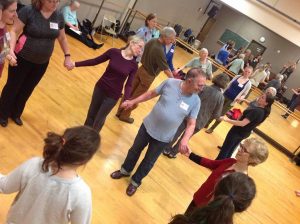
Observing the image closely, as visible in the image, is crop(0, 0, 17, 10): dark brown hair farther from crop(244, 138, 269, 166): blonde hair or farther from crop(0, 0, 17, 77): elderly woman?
crop(244, 138, 269, 166): blonde hair

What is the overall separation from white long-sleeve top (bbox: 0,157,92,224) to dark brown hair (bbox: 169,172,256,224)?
1.54 ft

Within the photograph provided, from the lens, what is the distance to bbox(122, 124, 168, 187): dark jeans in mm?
3710

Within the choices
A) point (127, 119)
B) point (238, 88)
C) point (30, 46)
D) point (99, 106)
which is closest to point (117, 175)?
point (99, 106)

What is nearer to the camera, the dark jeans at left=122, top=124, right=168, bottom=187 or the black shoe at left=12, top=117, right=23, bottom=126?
the dark jeans at left=122, top=124, right=168, bottom=187

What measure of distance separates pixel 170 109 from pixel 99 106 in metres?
0.97

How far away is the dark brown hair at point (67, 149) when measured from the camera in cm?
163

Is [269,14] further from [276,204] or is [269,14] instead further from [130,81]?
[130,81]

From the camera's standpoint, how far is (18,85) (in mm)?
3775

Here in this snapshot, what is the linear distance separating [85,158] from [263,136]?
812 centimetres

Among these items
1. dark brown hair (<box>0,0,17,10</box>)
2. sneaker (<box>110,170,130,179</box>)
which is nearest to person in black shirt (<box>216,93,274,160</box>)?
sneaker (<box>110,170,130,179</box>)

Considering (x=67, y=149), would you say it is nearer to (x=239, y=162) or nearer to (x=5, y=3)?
(x=239, y=162)

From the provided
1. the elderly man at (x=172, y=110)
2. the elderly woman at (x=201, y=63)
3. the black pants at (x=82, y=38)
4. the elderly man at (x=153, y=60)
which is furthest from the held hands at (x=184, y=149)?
the black pants at (x=82, y=38)

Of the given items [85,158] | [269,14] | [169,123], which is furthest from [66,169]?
[269,14]

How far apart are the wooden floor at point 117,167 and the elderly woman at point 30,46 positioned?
46cm
